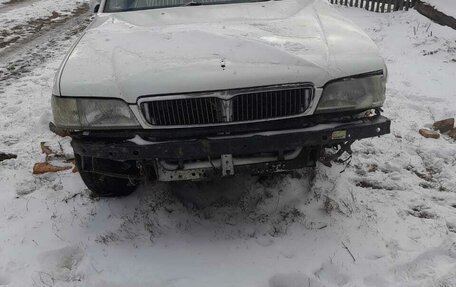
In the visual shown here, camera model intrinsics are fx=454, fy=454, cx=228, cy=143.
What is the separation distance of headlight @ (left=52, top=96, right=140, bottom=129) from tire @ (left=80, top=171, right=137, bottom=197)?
2.32 feet

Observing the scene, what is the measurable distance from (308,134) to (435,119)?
312 cm

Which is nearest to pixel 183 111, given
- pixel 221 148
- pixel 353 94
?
pixel 221 148

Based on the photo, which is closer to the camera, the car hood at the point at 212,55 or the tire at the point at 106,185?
the car hood at the point at 212,55

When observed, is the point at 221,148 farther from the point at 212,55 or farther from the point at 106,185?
the point at 106,185

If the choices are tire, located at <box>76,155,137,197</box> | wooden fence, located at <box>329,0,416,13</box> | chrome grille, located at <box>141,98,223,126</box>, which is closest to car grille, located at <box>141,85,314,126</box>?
chrome grille, located at <box>141,98,223,126</box>

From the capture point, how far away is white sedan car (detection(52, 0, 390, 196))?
2.69 metres

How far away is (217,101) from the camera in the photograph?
2709mm

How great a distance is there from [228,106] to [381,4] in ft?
33.1

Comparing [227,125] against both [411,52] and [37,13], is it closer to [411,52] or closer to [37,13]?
[411,52]

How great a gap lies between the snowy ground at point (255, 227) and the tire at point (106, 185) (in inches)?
2.7

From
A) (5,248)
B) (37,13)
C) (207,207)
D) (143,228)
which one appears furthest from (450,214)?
(37,13)

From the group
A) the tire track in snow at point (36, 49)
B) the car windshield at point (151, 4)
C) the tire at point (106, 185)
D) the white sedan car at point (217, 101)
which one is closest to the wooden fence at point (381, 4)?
the tire track in snow at point (36, 49)

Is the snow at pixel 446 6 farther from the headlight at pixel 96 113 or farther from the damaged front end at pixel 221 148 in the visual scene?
the headlight at pixel 96 113

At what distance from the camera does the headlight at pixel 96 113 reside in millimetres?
2732
